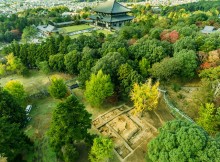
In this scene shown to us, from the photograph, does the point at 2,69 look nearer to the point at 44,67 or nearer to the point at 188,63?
the point at 44,67

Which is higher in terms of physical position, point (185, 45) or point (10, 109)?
point (185, 45)

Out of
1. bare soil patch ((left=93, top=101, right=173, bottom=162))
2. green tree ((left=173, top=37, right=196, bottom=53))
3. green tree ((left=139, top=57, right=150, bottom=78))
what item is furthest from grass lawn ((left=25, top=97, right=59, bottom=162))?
green tree ((left=173, top=37, right=196, bottom=53))

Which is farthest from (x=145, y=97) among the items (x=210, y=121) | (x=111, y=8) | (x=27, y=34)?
(x=111, y=8)

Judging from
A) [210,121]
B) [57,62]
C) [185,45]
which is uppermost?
[185,45]

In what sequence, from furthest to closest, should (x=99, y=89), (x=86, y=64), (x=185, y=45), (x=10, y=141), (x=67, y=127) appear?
(x=185, y=45) → (x=86, y=64) → (x=99, y=89) → (x=67, y=127) → (x=10, y=141)

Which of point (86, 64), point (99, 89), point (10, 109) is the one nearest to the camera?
point (10, 109)

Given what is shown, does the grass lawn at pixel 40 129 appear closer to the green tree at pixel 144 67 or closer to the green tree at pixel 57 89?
the green tree at pixel 57 89

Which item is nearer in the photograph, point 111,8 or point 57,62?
point 57,62

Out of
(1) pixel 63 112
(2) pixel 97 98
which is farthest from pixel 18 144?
(2) pixel 97 98
